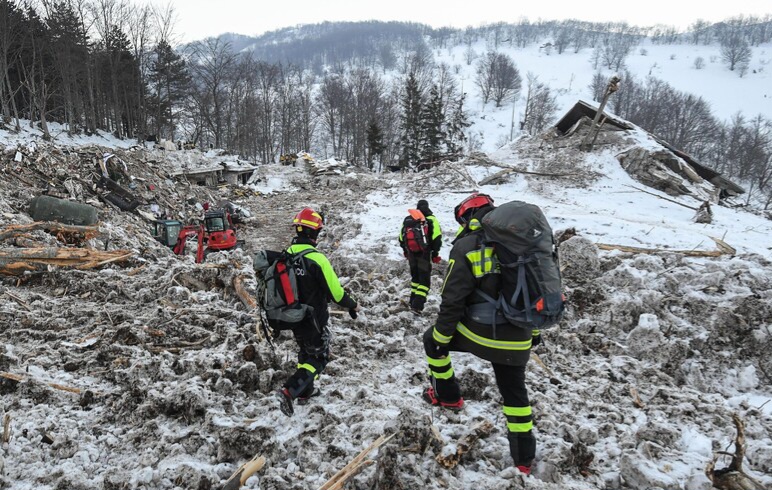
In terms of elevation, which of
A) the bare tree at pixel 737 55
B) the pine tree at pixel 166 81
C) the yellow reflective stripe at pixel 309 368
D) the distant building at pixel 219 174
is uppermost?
the bare tree at pixel 737 55

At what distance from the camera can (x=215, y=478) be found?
8.39 feet

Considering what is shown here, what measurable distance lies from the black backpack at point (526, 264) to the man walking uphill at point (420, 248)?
3.05m

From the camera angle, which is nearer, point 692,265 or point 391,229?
point 692,265

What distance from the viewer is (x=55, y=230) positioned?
8.09 metres

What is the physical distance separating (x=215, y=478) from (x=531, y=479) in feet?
6.85

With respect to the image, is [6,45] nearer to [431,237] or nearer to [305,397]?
[431,237]

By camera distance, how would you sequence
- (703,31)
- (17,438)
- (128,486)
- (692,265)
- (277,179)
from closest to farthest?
(128,486) → (17,438) → (692,265) → (277,179) → (703,31)

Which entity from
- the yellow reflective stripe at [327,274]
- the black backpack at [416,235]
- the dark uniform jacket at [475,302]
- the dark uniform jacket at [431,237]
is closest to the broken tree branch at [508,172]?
the dark uniform jacket at [431,237]

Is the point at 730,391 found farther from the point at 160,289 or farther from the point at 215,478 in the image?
the point at 160,289

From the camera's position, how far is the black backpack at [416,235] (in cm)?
563

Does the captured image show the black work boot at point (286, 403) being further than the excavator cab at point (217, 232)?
No

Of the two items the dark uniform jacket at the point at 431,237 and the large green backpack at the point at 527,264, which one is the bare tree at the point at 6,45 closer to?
the dark uniform jacket at the point at 431,237

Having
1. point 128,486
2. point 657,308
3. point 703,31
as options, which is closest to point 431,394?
point 128,486

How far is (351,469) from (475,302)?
1.38m
